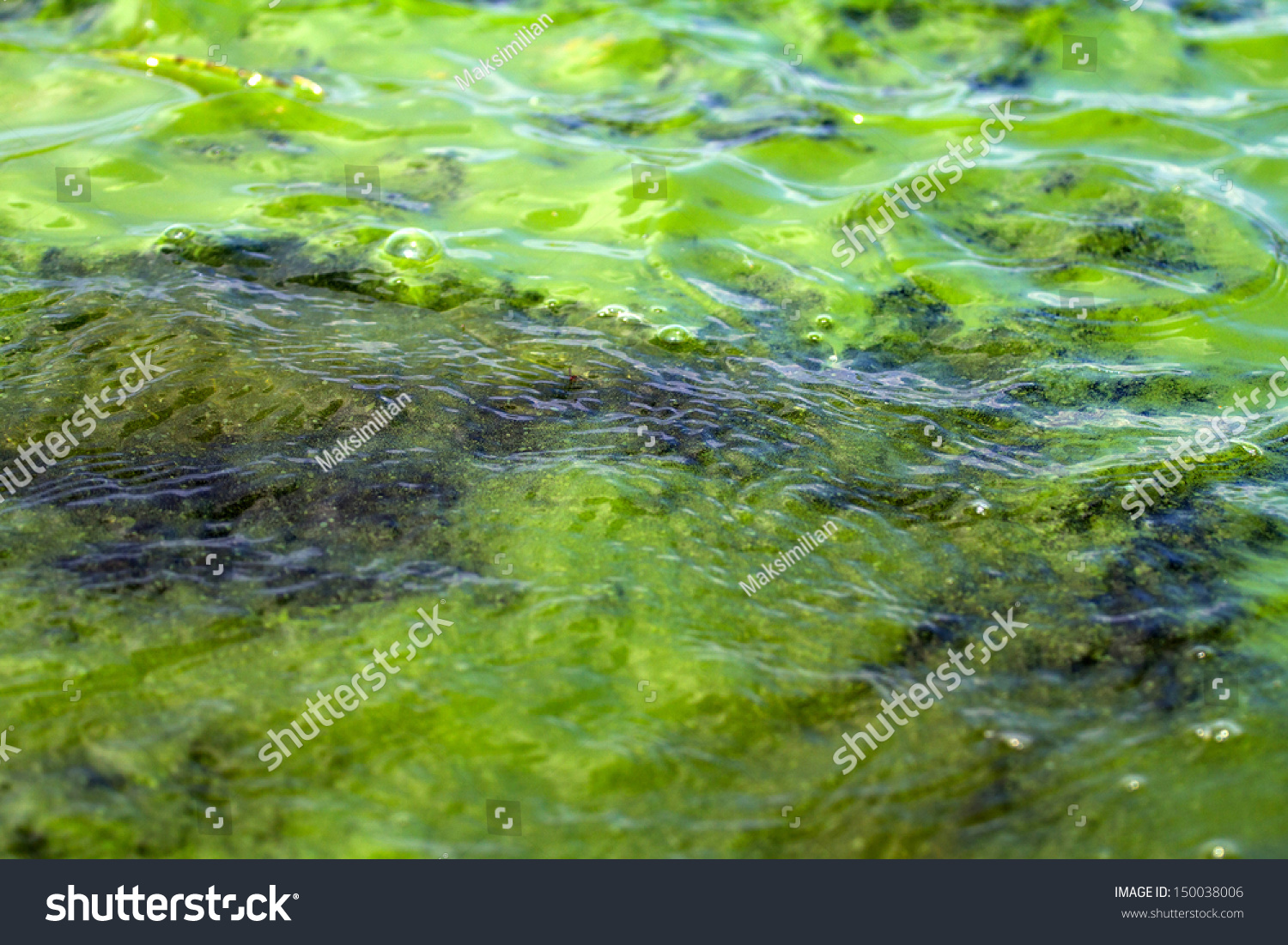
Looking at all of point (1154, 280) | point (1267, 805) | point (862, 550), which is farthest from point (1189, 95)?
point (1267, 805)

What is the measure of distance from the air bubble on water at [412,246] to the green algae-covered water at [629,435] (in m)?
0.03

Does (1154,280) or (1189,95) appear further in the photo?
(1189,95)

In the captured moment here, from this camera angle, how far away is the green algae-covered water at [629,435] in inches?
90.2

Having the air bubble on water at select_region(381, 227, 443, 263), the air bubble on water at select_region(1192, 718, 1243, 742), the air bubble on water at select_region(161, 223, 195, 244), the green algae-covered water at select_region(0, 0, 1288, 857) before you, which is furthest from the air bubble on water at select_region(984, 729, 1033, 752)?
the air bubble on water at select_region(161, 223, 195, 244)

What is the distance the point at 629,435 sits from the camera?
3375mm

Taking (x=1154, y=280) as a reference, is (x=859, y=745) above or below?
below

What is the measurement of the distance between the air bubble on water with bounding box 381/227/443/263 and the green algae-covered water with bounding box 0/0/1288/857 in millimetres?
26

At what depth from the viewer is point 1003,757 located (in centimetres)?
234

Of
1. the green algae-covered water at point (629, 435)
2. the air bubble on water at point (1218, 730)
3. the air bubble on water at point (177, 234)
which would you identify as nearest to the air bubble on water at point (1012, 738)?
the green algae-covered water at point (629, 435)

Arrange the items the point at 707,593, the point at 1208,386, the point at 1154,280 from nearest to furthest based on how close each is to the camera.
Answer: the point at 707,593
the point at 1208,386
the point at 1154,280

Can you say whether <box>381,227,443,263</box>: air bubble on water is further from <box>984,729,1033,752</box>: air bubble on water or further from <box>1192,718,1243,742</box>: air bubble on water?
<box>1192,718,1243,742</box>: air bubble on water

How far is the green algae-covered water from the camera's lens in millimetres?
2291

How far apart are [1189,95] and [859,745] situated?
5.04 meters

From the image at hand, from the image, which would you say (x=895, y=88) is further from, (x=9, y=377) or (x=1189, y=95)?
(x=9, y=377)
